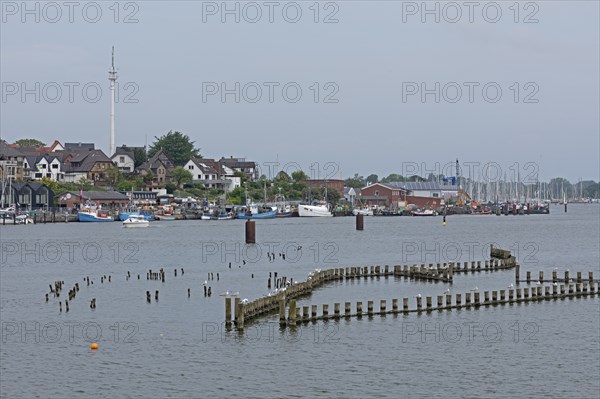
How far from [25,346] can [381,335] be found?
17089mm

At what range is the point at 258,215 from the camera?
189625 millimetres

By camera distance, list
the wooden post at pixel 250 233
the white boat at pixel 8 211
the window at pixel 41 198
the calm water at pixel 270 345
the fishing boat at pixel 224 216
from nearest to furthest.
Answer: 1. the calm water at pixel 270 345
2. the wooden post at pixel 250 233
3. the white boat at pixel 8 211
4. the window at pixel 41 198
5. the fishing boat at pixel 224 216

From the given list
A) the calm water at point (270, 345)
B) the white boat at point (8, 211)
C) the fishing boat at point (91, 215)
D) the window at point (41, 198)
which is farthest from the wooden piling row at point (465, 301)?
the window at point (41, 198)

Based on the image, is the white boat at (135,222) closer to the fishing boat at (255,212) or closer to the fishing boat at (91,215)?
the fishing boat at (91,215)

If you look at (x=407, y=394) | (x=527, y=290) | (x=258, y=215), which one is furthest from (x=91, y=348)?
(x=258, y=215)

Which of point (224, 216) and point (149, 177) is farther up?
point (149, 177)

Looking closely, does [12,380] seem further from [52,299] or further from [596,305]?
[596,305]

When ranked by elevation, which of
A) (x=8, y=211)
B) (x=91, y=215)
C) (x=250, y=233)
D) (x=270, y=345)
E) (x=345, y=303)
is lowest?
(x=270, y=345)

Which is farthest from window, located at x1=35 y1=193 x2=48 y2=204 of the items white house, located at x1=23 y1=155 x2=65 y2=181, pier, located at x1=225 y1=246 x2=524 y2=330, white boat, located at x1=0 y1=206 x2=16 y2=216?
pier, located at x1=225 y1=246 x2=524 y2=330

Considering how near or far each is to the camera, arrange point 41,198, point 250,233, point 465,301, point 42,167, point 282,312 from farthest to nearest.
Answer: point 42,167
point 41,198
point 250,233
point 465,301
point 282,312

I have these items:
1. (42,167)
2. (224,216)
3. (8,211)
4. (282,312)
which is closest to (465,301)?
(282,312)

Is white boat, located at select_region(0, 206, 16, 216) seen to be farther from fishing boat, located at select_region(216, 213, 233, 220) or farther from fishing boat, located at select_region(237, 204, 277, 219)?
fishing boat, located at select_region(237, 204, 277, 219)

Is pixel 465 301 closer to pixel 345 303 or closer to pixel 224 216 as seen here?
pixel 345 303

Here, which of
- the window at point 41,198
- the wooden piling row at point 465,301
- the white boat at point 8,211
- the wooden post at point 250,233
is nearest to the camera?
the wooden piling row at point 465,301
